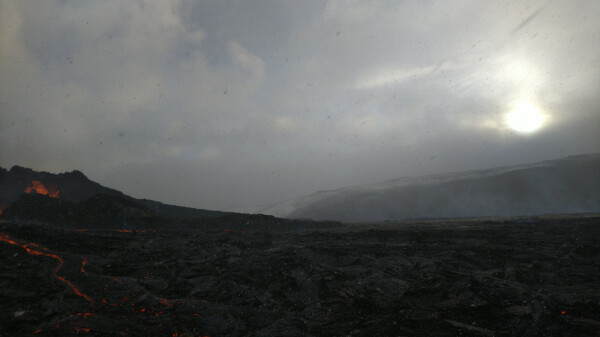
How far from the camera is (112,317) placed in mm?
7984

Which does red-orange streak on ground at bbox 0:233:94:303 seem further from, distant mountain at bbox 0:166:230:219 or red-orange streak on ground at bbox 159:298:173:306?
distant mountain at bbox 0:166:230:219

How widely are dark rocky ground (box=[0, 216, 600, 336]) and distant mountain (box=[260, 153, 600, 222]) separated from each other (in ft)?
179

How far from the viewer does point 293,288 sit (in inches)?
425

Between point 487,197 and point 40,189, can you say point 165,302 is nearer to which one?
point 40,189

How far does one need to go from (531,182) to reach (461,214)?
832 inches

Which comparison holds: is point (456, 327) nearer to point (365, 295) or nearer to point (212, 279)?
point (365, 295)

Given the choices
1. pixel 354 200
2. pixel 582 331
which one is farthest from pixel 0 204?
pixel 354 200

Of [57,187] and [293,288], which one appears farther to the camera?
[57,187]

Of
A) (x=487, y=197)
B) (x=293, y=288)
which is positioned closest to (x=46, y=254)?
(x=293, y=288)

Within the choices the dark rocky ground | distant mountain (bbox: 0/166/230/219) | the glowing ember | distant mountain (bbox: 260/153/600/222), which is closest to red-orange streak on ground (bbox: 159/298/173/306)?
the dark rocky ground

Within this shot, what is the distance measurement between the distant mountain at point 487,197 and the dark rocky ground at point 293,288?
179ft

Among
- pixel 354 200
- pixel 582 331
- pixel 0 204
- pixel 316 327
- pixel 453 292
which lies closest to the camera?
pixel 582 331

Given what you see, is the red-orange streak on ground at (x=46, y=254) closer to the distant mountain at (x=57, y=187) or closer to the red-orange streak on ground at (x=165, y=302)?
the red-orange streak on ground at (x=165, y=302)

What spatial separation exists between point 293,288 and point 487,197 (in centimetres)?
7391
